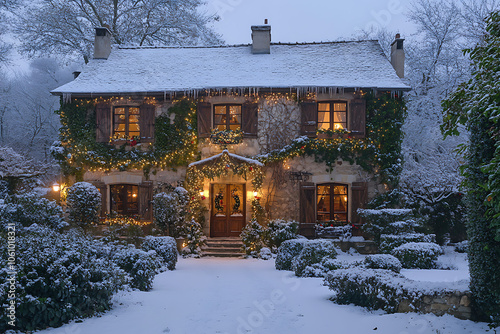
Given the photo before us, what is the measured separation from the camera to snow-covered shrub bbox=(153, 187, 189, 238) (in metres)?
13.0

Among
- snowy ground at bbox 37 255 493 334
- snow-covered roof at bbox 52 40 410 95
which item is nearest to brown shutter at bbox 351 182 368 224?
snow-covered roof at bbox 52 40 410 95

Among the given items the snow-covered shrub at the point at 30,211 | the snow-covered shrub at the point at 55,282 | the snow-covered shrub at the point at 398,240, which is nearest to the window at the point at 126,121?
the snow-covered shrub at the point at 30,211

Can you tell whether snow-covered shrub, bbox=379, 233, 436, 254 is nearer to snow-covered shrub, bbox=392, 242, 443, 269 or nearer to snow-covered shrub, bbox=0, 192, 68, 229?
snow-covered shrub, bbox=392, 242, 443, 269

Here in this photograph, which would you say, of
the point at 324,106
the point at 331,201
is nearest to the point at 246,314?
the point at 331,201

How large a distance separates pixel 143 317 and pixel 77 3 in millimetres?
17955

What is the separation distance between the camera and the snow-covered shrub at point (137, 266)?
25.7 feet

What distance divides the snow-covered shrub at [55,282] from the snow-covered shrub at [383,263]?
456 cm

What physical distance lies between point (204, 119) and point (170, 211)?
320cm

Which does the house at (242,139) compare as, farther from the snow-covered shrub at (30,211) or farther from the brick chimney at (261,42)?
the snow-covered shrub at (30,211)

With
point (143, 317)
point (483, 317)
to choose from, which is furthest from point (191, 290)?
point (483, 317)

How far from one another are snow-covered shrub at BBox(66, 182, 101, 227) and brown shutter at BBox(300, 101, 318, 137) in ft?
22.6

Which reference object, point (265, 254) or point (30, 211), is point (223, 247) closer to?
point (265, 254)

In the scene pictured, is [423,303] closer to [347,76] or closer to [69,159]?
[347,76]

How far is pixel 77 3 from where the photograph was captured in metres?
19.7
